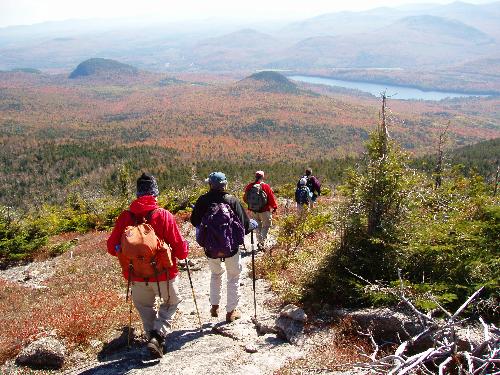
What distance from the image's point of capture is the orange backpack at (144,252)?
506 centimetres

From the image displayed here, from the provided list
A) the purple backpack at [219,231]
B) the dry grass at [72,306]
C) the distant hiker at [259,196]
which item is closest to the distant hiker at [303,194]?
the distant hiker at [259,196]

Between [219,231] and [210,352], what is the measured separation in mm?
1602

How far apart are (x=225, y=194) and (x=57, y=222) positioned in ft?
57.1

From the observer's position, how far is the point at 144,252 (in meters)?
5.08

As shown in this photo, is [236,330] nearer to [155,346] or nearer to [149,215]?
[155,346]

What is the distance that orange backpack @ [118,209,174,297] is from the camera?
506cm

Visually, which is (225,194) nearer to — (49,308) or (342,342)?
(342,342)

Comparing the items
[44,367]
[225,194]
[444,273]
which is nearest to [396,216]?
[444,273]

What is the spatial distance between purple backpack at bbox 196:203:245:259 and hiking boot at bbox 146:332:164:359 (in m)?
1.30

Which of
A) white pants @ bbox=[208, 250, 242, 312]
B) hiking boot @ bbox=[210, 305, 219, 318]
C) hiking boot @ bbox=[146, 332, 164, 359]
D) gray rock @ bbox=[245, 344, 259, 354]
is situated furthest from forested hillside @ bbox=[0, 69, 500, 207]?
hiking boot @ bbox=[146, 332, 164, 359]

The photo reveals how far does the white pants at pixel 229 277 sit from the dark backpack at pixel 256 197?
3.43 meters

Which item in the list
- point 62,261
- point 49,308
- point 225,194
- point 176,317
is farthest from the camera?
point 62,261

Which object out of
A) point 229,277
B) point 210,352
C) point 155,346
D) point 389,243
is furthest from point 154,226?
point 389,243

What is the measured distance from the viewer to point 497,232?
5637mm
